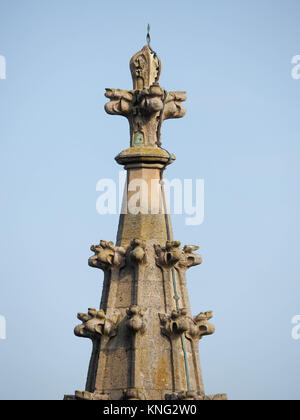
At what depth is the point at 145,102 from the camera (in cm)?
2883

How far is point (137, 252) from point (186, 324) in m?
1.58

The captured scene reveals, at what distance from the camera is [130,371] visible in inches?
1057

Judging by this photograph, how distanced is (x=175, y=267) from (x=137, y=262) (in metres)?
0.87

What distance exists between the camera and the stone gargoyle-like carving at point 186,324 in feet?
89.2

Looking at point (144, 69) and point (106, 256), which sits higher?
point (144, 69)

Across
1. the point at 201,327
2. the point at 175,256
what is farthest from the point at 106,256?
the point at 201,327

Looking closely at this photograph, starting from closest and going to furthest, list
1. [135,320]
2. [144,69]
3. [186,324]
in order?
1. [135,320]
2. [186,324]
3. [144,69]

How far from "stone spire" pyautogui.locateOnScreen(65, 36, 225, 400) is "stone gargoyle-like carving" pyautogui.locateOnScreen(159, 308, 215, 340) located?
2cm

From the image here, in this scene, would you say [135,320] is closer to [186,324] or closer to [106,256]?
[186,324]

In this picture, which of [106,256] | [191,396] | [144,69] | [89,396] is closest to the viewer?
[191,396]

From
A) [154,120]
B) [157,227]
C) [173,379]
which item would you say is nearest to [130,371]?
[173,379]

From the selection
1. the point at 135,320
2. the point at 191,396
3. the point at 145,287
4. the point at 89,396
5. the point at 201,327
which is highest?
the point at 145,287

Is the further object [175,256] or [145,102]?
[145,102]
